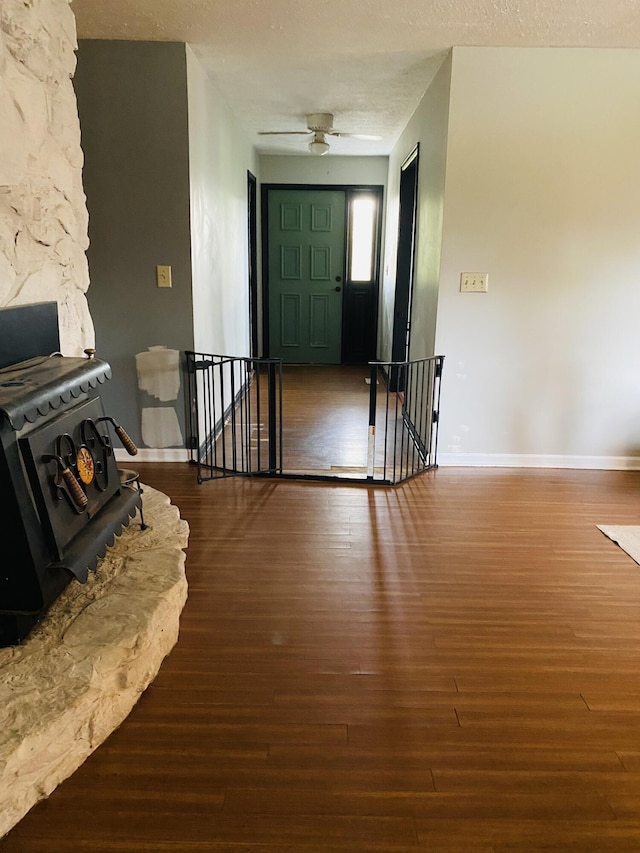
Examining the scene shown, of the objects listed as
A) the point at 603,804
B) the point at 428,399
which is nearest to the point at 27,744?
the point at 603,804

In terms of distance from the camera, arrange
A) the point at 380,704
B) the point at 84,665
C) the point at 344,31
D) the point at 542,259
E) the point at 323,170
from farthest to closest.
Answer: the point at 323,170, the point at 542,259, the point at 344,31, the point at 380,704, the point at 84,665

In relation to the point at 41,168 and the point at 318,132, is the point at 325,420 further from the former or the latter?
the point at 41,168

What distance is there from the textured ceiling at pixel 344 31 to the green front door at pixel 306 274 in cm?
311

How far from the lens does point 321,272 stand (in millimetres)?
7859

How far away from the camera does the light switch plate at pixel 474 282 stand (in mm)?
3883

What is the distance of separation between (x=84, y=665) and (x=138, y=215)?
2.96 metres

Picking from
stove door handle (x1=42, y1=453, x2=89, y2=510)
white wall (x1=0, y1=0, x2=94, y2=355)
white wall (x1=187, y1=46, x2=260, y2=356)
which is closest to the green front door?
white wall (x1=187, y1=46, x2=260, y2=356)

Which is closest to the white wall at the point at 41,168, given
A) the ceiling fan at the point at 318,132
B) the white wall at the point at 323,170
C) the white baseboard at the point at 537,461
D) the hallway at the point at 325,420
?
the hallway at the point at 325,420

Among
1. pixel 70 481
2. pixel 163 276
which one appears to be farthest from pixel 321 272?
pixel 70 481

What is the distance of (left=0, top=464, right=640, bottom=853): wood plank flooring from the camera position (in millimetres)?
1511

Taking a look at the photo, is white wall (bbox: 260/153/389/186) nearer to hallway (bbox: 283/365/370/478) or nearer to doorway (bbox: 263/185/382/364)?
doorway (bbox: 263/185/382/364)

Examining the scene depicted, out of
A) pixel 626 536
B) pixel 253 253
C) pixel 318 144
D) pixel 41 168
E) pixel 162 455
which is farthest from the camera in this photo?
pixel 253 253

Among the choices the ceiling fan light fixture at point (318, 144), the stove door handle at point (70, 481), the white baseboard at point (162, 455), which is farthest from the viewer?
the ceiling fan light fixture at point (318, 144)

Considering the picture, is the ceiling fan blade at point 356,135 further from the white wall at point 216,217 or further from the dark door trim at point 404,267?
the white wall at point 216,217
